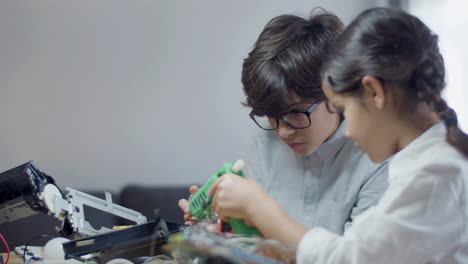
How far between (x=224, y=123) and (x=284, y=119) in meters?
0.85

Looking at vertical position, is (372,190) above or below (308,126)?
below

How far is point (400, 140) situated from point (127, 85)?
56.4 inches

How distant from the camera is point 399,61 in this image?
2.77 ft

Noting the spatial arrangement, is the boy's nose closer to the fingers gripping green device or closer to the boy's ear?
the fingers gripping green device

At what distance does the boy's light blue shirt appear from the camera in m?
1.37

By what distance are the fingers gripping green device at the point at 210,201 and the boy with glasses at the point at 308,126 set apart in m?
0.22

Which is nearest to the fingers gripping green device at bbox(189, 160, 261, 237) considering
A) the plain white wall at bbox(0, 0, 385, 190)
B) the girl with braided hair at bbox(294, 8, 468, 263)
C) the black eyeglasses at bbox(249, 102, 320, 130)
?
the girl with braided hair at bbox(294, 8, 468, 263)

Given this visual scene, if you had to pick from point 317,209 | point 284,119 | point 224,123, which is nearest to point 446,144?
point 284,119

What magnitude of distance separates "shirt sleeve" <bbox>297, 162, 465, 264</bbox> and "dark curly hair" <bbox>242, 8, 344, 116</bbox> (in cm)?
53

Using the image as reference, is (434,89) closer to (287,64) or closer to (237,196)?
(237,196)

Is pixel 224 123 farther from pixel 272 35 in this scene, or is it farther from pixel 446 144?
pixel 446 144

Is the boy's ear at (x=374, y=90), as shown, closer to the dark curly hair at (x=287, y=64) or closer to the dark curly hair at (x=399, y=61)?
→ the dark curly hair at (x=399, y=61)

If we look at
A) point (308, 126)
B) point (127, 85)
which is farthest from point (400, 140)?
point (127, 85)

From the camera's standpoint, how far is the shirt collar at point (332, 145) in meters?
1.43
